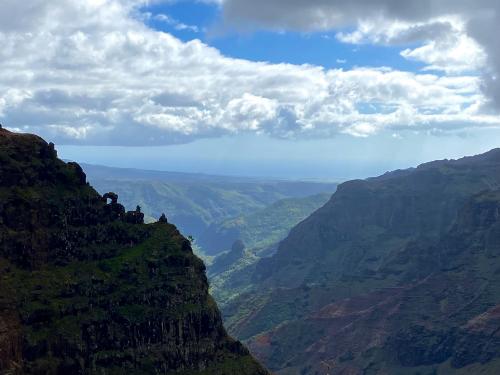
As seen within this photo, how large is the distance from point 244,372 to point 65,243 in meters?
56.6

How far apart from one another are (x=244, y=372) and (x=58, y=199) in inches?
2586

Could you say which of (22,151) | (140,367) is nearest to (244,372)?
(140,367)

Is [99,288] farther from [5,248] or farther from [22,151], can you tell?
[22,151]

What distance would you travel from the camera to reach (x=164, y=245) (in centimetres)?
19062

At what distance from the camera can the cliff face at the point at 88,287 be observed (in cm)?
15488

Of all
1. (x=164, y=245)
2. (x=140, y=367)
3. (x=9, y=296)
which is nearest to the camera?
(x=9, y=296)

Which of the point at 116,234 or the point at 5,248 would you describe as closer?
the point at 5,248

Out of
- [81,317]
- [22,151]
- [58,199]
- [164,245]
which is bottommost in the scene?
[81,317]

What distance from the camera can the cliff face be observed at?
155m

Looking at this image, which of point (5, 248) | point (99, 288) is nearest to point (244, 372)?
point (99, 288)

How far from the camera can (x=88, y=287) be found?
168500 millimetres

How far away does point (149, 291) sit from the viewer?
17725cm

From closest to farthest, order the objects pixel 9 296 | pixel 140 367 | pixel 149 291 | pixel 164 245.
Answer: pixel 9 296, pixel 140 367, pixel 149 291, pixel 164 245

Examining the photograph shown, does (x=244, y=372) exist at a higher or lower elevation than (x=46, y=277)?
lower
